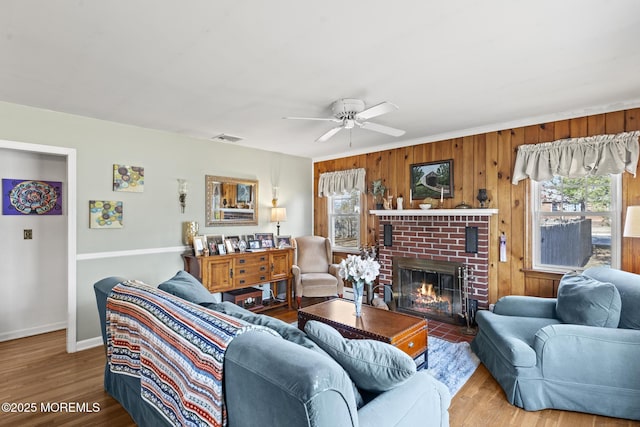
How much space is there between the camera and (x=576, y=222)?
3.44 meters

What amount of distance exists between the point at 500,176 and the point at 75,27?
4.08 m

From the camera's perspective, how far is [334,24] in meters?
1.82

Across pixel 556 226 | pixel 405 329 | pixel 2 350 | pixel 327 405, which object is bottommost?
pixel 2 350

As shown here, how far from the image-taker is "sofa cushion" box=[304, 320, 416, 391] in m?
1.37

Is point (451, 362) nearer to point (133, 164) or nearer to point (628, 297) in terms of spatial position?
point (628, 297)

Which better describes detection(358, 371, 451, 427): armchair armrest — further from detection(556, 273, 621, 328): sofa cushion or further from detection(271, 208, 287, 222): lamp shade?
detection(271, 208, 287, 222): lamp shade

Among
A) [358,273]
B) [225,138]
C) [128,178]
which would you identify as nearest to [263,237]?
[225,138]

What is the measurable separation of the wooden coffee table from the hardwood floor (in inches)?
18.3

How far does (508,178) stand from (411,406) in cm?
322

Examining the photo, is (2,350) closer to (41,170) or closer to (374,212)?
(41,170)

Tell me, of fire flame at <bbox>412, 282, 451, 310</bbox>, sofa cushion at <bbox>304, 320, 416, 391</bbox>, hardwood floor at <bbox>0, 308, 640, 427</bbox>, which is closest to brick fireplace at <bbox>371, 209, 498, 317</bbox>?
fire flame at <bbox>412, 282, 451, 310</bbox>

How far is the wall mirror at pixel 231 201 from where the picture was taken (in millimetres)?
4477

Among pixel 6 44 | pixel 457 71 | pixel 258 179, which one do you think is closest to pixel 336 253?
pixel 258 179

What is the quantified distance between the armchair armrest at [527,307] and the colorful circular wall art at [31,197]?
5.15 metres
